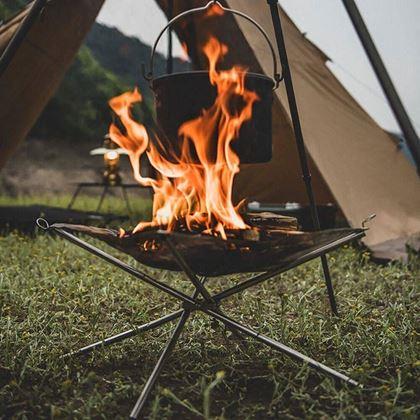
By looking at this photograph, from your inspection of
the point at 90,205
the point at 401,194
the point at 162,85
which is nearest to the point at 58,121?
the point at 90,205

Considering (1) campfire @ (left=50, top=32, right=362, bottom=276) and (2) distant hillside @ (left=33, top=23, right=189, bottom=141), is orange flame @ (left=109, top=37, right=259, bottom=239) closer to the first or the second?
(1) campfire @ (left=50, top=32, right=362, bottom=276)

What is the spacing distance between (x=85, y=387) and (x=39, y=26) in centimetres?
256

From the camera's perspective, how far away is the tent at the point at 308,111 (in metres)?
3.72

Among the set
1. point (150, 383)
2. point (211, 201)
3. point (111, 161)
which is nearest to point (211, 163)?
point (211, 201)

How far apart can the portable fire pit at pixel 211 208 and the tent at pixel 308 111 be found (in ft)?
5.78

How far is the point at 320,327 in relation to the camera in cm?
221

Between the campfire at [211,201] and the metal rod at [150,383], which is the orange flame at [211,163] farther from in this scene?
the metal rod at [150,383]

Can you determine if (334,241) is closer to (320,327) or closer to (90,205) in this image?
(320,327)

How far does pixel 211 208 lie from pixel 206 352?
53cm

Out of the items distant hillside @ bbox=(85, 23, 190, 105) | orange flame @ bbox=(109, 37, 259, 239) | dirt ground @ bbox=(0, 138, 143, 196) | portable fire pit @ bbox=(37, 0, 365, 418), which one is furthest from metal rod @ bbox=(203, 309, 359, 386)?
distant hillside @ bbox=(85, 23, 190, 105)

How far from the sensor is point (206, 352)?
2023 millimetres

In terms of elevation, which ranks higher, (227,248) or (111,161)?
(227,248)

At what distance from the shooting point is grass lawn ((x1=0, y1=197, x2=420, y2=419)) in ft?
5.33

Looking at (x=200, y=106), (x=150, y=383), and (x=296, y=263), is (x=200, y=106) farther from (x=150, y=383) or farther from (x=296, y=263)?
(x=150, y=383)
